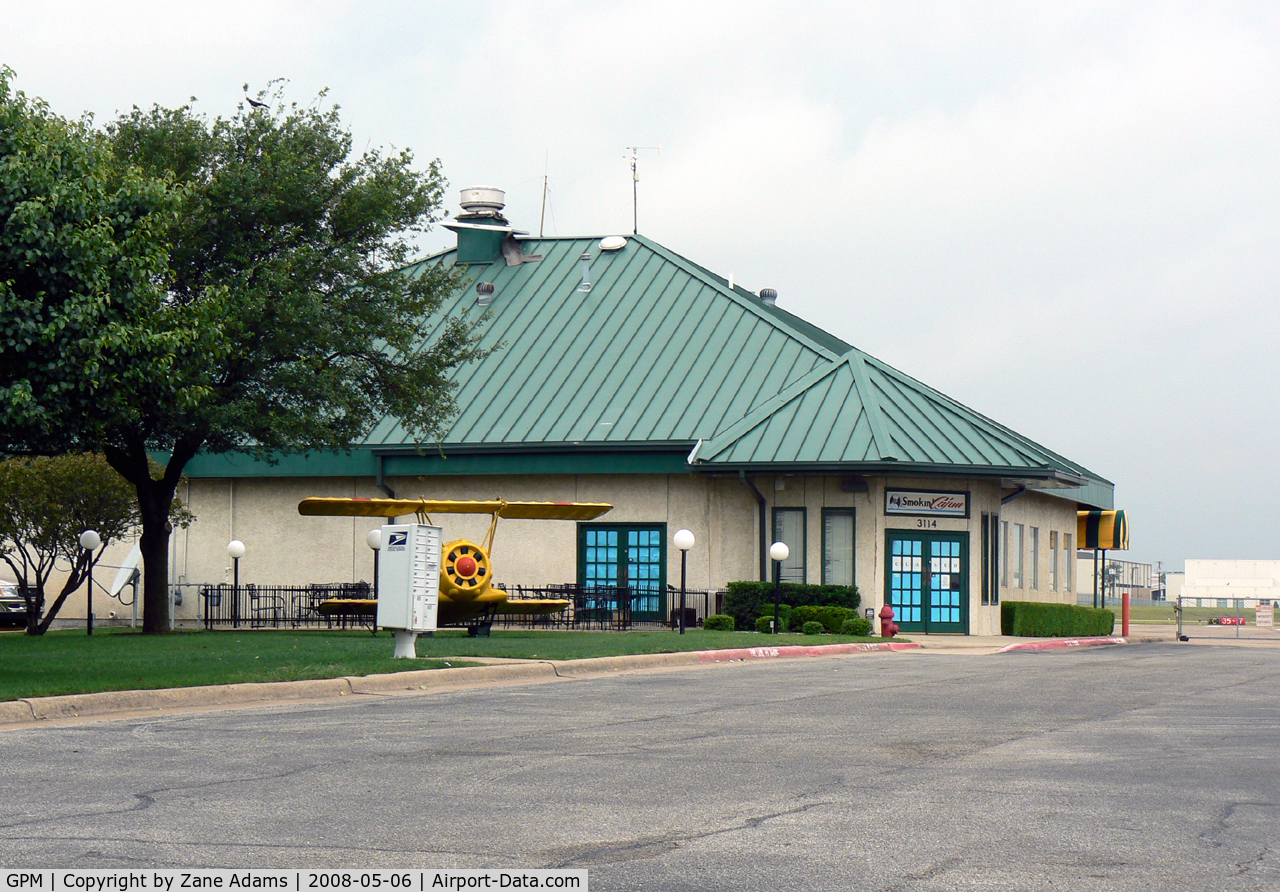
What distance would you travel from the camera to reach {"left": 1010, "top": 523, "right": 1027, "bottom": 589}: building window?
119ft

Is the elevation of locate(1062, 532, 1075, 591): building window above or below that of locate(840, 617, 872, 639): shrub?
above

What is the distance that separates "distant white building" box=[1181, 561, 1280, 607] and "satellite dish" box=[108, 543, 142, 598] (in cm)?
8042

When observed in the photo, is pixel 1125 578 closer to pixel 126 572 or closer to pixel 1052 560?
pixel 1052 560

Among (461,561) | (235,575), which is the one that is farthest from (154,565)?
(461,561)

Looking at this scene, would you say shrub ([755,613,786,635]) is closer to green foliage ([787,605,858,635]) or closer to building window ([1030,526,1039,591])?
green foliage ([787,605,858,635])

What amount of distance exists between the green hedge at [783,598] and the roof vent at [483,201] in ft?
52.2

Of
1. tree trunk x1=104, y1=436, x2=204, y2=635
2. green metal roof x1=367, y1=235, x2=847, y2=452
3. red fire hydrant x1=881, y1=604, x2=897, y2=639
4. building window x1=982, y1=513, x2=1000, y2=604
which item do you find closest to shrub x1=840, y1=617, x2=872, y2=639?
red fire hydrant x1=881, y1=604, x2=897, y2=639

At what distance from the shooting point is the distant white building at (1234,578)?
100312mm

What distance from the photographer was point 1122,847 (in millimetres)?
6602

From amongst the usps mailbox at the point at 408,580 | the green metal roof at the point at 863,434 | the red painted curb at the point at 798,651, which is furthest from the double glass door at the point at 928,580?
the usps mailbox at the point at 408,580

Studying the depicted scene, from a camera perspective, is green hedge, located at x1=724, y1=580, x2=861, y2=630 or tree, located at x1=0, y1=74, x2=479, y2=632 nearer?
tree, located at x1=0, y1=74, x2=479, y2=632

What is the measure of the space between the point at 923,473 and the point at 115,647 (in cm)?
1729

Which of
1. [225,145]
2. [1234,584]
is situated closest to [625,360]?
[225,145]

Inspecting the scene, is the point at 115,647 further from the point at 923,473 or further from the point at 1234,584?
the point at 1234,584
